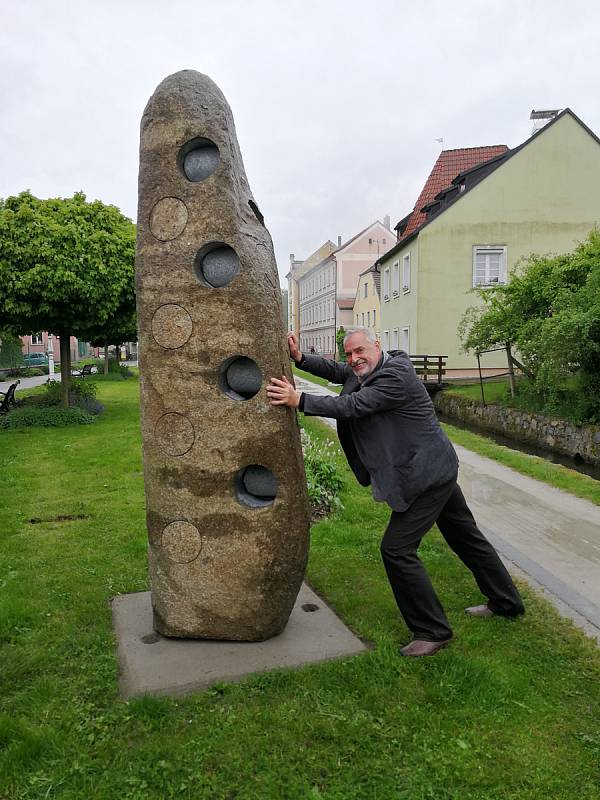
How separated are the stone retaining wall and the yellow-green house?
213 inches

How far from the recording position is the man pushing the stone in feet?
12.9

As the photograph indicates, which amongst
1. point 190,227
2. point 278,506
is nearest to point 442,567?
point 278,506

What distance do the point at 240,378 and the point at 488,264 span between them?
2306 cm

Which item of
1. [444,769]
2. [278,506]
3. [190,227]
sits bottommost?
[444,769]

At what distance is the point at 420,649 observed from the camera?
402 centimetres

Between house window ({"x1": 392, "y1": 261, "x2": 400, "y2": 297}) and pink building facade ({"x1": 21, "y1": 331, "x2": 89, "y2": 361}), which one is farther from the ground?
house window ({"x1": 392, "y1": 261, "x2": 400, "y2": 297})

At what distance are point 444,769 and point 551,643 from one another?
1561 mm

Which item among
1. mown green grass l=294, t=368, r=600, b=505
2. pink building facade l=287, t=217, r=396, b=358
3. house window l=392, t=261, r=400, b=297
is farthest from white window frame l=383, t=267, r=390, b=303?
mown green grass l=294, t=368, r=600, b=505

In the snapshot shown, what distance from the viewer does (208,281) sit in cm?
399

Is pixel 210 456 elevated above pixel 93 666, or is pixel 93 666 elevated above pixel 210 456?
pixel 210 456

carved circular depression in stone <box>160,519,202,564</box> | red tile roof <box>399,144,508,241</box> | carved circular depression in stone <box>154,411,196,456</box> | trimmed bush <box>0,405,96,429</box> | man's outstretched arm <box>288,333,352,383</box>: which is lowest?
trimmed bush <box>0,405,96,429</box>

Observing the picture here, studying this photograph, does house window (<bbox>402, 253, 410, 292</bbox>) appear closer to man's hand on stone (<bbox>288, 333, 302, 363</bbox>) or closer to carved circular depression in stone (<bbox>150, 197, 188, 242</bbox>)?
man's hand on stone (<bbox>288, 333, 302, 363</bbox>)

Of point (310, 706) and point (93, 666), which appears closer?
point (310, 706)

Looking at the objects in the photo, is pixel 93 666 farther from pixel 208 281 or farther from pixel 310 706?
pixel 208 281
